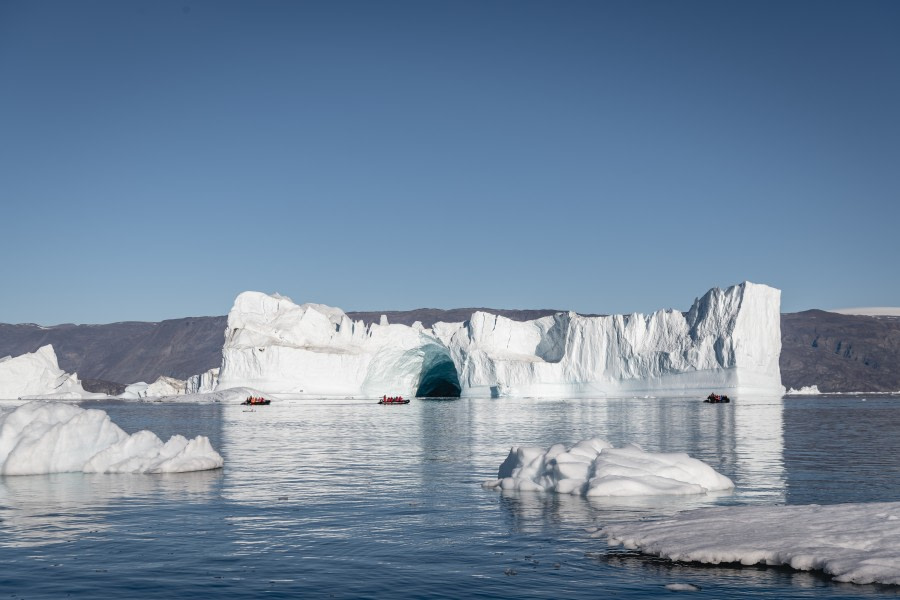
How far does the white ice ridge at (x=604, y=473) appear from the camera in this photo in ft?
44.3

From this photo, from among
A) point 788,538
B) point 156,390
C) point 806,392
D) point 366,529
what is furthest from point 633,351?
point 788,538

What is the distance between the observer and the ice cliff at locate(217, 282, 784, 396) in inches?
2518

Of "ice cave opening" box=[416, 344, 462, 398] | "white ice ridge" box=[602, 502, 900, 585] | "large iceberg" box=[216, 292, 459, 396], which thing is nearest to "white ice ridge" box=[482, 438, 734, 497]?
"white ice ridge" box=[602, 502, 900, 585]

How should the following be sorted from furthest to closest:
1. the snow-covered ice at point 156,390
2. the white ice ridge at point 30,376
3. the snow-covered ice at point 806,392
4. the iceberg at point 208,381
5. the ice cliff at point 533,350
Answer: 1. the snow-covered ice at point 806,392
2. the snow-covered ice at point 156,390
3. the iceberg at point 208,381
4. the white ice ridge at point 30,376
5. the ice cliff at point 533,350

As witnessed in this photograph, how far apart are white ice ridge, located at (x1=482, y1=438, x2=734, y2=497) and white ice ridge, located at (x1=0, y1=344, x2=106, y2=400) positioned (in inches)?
2678

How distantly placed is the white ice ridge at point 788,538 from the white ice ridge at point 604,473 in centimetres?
207

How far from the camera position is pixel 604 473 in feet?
45.4

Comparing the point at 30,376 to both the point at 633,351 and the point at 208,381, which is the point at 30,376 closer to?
the point at 208,381

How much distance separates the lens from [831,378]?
486 ft

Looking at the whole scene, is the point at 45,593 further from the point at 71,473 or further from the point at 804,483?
the point at 804,483

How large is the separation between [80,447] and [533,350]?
59.9 metres

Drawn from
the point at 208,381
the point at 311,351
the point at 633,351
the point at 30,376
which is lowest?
the point at 208,381

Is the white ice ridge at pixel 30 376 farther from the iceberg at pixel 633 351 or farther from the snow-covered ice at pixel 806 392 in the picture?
the snow-covered ice at pixel 806 392

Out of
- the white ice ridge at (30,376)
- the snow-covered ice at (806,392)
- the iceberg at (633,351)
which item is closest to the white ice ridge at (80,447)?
the iceberg at (633,351)
